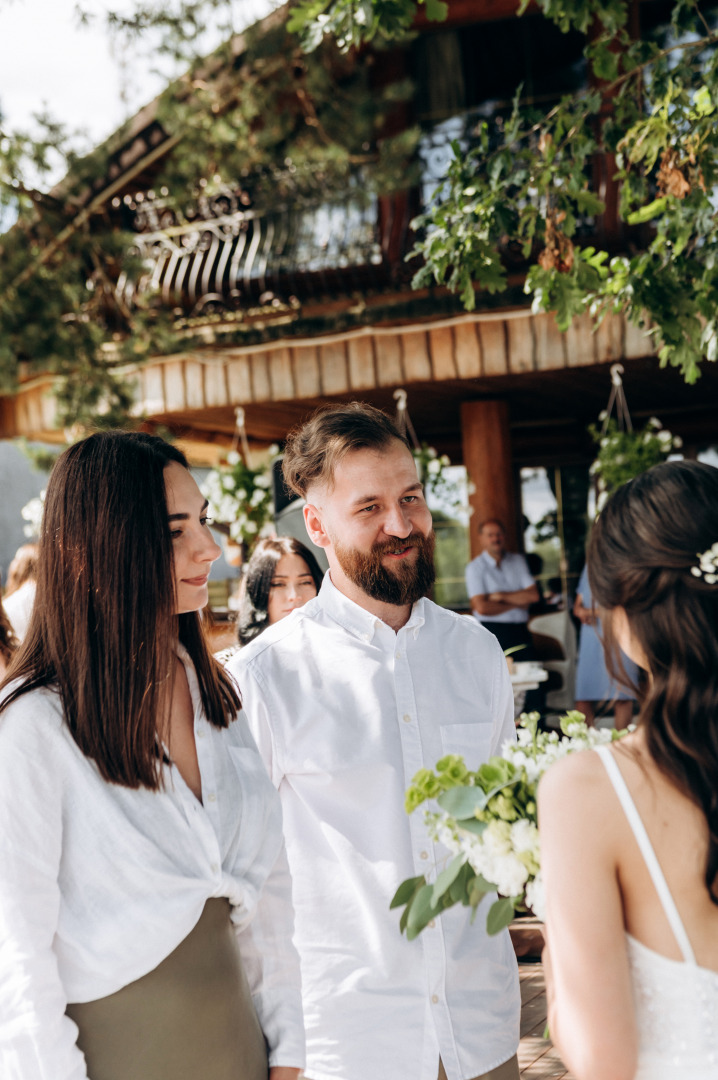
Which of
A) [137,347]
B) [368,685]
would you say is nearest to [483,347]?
[137,347]

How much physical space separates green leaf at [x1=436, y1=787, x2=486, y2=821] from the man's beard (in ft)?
2.13

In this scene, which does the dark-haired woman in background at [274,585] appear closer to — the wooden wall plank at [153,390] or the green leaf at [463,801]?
the green leaf at [463,801]

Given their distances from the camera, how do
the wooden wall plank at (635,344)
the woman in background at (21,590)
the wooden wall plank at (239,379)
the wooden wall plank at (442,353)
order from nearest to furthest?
the woman in background at (21,590) < the wooden wall plank at (635,344) < the wooden wall plank at (442,353) < the wooden wall plank at (239,379)

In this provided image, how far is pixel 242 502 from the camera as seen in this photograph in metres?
7.14

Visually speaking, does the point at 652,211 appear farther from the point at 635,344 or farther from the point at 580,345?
the point at 580,345

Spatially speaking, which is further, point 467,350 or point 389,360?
point 389,360

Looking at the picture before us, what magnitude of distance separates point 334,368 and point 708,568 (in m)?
6.22

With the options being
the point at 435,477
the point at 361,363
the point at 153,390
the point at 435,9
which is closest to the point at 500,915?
the point at 435,9

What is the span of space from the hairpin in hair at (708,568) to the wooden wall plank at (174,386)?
670 centimetres

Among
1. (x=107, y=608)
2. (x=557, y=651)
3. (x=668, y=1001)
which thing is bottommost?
(x=557, y=651)

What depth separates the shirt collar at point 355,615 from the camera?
206 cm

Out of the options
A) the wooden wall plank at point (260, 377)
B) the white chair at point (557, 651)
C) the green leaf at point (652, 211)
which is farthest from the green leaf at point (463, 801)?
the white chair at point (557, 651)

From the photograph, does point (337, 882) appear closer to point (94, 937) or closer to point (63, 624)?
point (94, 937)

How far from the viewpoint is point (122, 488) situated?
1.60 meters
